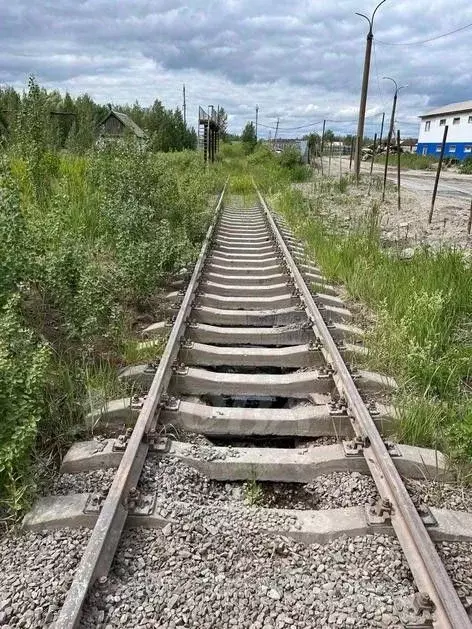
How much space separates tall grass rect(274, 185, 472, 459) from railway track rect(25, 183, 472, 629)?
0.18 meters

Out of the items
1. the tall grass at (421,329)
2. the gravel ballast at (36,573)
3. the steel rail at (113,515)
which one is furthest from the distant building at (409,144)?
the gravel ballast at (36,573)

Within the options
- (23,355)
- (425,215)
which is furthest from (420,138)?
(23,355)

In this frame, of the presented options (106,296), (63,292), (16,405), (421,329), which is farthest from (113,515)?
(421,329)

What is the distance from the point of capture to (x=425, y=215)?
11.7 meters

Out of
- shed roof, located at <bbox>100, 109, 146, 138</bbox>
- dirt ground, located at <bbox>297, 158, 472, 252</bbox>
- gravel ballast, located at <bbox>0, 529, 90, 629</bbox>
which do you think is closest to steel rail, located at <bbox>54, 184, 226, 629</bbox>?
Answer: gravel ballast, located at <bbox>0, 529, 90, 629</bbox>

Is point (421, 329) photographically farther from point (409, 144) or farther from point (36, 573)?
point (409, 144)

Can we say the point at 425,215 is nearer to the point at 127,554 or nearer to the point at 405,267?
the point at 405,267

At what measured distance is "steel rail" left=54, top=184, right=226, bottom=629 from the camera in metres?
1.90

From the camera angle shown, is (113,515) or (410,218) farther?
(410,218)

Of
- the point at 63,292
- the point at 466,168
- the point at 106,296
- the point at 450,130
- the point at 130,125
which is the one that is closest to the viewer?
the point at 63,292

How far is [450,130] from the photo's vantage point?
58531mm

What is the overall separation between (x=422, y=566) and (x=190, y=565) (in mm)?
930

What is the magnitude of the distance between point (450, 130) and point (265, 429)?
63.3 meters

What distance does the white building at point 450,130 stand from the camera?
179 ft
